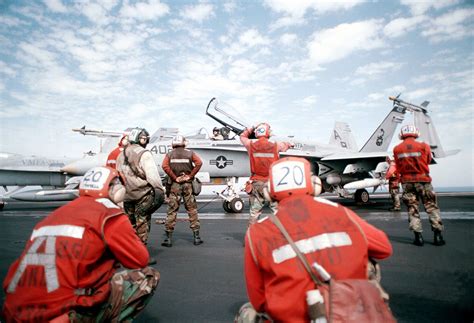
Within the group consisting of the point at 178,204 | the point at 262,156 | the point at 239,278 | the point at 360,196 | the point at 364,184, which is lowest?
the point at 360,196

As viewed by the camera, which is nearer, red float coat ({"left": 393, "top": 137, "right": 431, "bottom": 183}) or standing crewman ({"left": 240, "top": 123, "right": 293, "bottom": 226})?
red float coat ({"left": 393, "top": 137, "right": 431, "bottom": 183})

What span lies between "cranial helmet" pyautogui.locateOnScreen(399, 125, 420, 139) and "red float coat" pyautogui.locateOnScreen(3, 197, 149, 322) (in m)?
5.18

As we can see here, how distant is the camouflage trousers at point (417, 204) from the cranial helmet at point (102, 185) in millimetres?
4916

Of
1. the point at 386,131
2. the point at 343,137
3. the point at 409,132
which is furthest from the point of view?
the point at 343,137

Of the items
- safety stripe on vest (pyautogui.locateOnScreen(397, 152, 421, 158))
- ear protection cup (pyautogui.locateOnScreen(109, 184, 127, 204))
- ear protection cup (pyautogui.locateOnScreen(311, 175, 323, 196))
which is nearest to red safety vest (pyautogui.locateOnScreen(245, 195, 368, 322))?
ear protection cup (pyautogui.locateOnScreen(311, 175, 323, 196))

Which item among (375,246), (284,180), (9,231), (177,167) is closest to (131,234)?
(284,180)

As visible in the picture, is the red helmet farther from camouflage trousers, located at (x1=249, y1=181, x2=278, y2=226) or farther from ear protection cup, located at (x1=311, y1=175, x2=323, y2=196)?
camouflage trousers, located at (x1=249, y1=181, x2=278, y2=226)

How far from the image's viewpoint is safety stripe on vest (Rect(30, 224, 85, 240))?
1.65 m

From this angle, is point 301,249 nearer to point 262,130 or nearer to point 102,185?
point 102,185

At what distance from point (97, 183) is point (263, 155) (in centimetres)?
364

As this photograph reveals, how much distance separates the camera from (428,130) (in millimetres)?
16234

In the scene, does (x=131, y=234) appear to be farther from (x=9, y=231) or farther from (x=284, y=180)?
(x=9, y=231)

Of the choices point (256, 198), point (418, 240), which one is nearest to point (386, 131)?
point (418, 240)

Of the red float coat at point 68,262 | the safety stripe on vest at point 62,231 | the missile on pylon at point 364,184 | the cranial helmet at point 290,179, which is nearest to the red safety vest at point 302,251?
the cranial helmet at point 290,179
